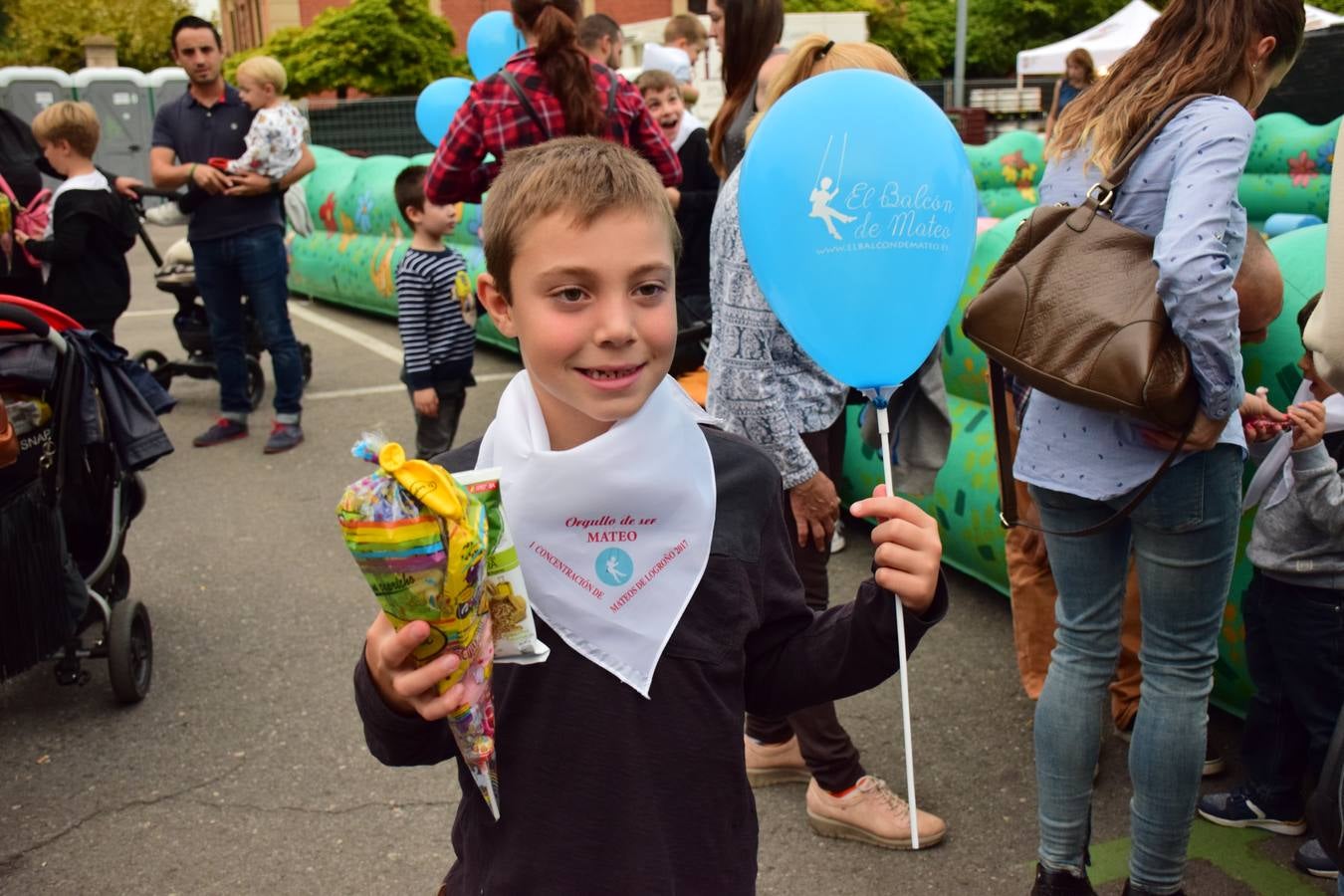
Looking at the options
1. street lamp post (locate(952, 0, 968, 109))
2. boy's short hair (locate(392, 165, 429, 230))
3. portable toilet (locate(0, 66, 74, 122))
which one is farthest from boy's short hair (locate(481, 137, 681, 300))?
portable toilet (locate(0, 66, 74, 122))

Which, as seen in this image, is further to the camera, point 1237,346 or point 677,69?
point 677,69

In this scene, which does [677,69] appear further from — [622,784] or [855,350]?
[622,784]

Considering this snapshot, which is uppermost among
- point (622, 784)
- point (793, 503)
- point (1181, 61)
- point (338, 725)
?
point (1181, 61)

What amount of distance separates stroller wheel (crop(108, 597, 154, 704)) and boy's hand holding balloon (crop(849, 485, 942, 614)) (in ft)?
9.92

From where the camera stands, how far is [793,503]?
280 cm

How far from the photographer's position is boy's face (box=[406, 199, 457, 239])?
5.16 m

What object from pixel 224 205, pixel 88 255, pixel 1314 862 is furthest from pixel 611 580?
pixel 224 205

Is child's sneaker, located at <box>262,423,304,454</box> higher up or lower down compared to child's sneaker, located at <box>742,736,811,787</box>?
lower down

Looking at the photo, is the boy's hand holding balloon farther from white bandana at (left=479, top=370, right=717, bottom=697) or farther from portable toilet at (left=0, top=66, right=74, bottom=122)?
portable toilet at (left=0, top=66, right=74, bottom=122)

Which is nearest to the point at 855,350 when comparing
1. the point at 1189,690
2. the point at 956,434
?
the point at 1189,690

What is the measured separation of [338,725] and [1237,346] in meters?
2.71

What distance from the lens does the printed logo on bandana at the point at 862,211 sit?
2.06 meters

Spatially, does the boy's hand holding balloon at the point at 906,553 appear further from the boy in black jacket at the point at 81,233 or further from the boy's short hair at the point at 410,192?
the boy in black jacket at the point at 81,233

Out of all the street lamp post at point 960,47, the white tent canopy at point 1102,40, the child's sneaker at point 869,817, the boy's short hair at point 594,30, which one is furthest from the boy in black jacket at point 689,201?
the street lamp post at point 960,47
